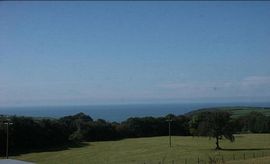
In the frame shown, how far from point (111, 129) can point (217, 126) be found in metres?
36.8

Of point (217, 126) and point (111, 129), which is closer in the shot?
point (217, 126)

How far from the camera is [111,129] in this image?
103000mm

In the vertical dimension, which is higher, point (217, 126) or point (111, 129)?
point (217, 126)

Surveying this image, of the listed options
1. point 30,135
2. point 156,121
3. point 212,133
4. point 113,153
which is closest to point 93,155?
point 113,153

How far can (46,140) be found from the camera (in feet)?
287

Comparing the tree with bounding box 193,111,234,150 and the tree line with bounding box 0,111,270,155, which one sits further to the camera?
the tree line with bounding box 0,111,270,155

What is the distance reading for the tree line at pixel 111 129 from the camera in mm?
72125

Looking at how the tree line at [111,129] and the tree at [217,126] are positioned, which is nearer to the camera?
the tree at [217,126]

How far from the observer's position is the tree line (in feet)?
237

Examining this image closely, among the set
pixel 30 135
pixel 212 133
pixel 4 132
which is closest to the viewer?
pixel 212 133

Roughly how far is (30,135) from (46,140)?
3.66m

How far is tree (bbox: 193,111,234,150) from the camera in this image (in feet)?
232

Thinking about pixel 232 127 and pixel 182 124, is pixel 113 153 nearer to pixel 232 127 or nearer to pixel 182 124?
pixel 232 127

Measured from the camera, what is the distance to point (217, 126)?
233ft
